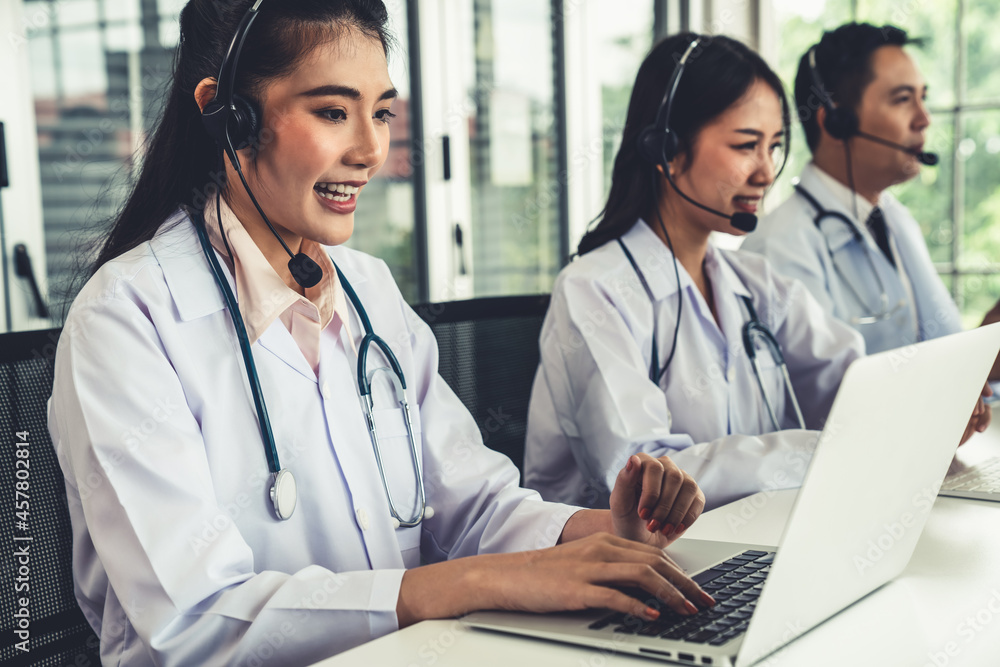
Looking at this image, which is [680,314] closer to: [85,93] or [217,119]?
[217,119]

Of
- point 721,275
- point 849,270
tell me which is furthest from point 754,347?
point 849,270

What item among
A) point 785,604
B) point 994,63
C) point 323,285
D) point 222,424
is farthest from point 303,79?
point 994,63

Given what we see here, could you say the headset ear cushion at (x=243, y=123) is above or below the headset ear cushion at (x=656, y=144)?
above

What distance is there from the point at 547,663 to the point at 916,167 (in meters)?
2.25

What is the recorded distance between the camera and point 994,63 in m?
3.99

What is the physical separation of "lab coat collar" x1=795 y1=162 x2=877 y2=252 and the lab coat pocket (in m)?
1.57

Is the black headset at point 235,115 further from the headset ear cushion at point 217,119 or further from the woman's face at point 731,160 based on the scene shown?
the woman's face at point 731,160

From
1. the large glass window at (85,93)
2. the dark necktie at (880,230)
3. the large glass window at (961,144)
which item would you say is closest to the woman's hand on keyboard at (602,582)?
the large glass window at (85,93)

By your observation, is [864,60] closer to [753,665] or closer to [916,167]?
[916,167]

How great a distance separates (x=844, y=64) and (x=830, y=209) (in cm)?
43

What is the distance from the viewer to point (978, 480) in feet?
4.21

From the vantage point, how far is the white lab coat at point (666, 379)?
55.4 inches

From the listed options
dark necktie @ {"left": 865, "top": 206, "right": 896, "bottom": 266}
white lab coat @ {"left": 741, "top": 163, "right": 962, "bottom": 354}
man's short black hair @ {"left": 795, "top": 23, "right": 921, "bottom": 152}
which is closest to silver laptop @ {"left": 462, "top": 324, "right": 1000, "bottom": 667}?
white lab coat @ {"left": 741, "top": 163, "right": 962, "bottom": 354}

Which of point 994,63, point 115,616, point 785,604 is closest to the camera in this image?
point 785,604
